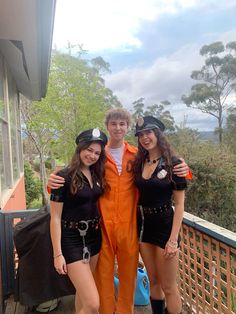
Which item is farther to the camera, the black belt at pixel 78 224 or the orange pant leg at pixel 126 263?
the orange pant leg at pixel 126 263

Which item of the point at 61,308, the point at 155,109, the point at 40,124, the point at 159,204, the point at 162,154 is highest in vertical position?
the point at 155,109

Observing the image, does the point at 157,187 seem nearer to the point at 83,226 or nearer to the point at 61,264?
the point at 83,226

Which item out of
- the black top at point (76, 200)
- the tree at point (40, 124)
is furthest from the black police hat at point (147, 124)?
the tree at point (40, 124)

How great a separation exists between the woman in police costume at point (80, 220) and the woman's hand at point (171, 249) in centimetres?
46

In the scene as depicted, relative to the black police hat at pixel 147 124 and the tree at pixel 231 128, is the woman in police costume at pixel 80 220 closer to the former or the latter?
the black police hat at pixel 147 124

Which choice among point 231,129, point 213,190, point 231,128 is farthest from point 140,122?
point 231,128

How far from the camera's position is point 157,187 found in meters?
2.18

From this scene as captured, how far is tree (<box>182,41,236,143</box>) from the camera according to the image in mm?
27906

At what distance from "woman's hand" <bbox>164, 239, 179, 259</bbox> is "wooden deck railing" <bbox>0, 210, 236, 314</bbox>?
274mm

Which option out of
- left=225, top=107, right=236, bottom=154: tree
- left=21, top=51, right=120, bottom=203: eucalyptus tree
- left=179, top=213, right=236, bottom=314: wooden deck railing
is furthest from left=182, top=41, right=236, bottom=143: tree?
left=179, top=213, right=236, bottom=314: wooden deck railing

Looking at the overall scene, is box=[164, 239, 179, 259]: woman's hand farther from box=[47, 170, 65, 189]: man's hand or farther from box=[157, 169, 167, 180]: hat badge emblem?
box=[47, 170, 65, 189]: man's hand

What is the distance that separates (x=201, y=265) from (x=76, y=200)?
1167 millimetres

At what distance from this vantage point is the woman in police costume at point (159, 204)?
219 cm

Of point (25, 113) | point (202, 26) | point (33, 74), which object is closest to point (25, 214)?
point (33, 74)
